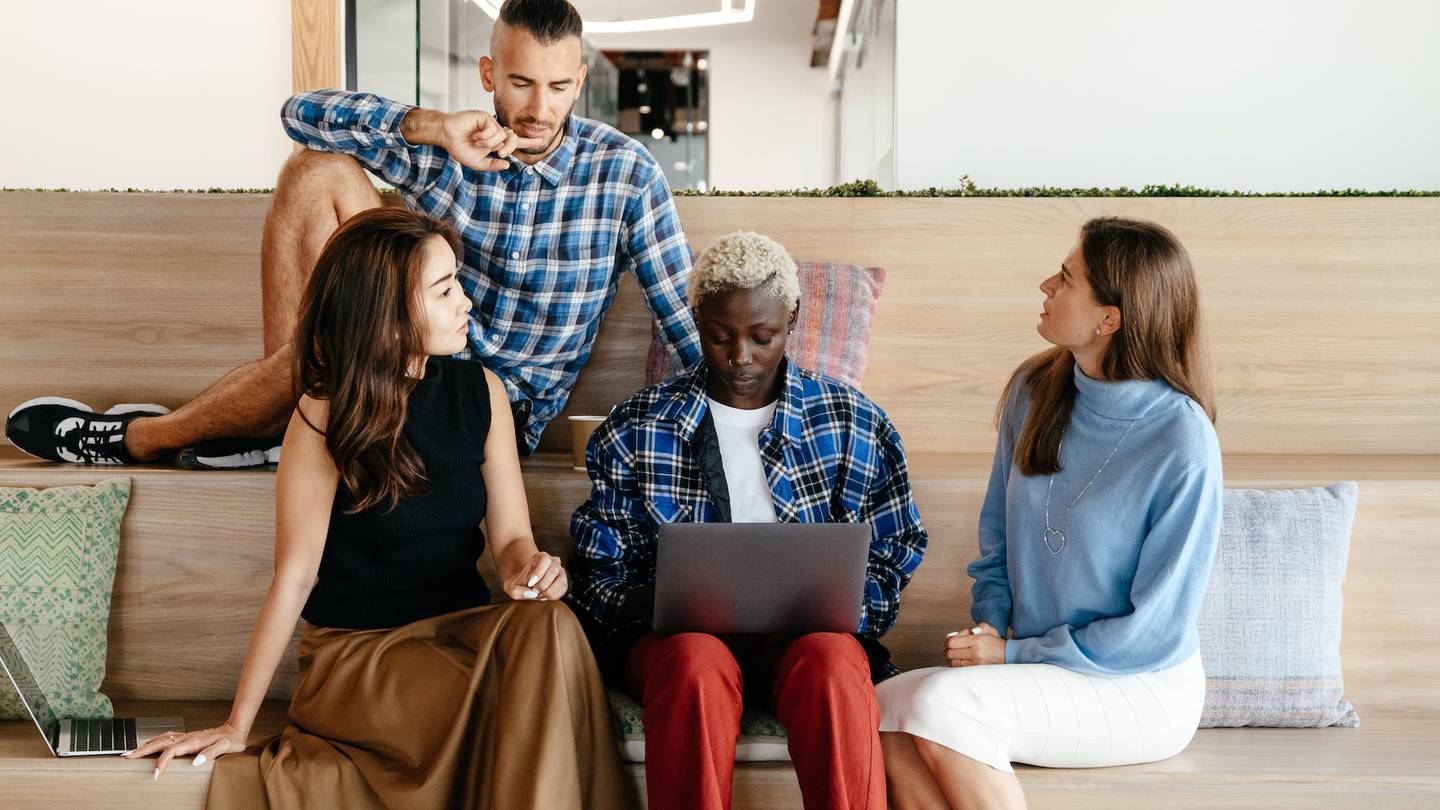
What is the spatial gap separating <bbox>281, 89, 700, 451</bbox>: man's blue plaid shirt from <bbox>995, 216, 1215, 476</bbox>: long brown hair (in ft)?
2.48

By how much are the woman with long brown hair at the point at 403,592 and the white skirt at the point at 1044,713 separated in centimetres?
43

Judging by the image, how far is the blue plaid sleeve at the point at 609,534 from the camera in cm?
178

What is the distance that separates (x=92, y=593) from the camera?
1.86 meters

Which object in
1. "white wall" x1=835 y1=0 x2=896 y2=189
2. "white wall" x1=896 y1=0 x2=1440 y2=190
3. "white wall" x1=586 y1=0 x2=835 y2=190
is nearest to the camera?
"white wall" x1=896 y1=0 x2=1440 y2=190

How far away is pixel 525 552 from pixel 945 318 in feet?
3.85

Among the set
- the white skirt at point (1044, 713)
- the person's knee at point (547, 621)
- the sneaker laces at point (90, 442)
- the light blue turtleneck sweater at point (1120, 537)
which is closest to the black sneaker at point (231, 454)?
the sneaker laces at point (90, 442)

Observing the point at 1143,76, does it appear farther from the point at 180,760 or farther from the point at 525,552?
the point at 180,760

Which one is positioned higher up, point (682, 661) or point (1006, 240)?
point (1006, 240)

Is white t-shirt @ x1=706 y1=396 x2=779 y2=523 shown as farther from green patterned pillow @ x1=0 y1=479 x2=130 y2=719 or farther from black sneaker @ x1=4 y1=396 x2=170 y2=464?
black sneaker @ x1=4 y1=396 x2=170 y2=464

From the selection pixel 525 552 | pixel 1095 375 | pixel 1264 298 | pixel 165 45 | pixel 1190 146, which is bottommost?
pixel 525 552

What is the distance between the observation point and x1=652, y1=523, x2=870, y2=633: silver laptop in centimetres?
148

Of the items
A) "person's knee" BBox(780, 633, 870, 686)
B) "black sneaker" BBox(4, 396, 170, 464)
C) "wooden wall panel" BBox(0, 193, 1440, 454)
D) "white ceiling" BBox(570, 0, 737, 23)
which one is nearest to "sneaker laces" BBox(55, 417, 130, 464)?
"black sneaker" BBox(4, 396, 170, 464)

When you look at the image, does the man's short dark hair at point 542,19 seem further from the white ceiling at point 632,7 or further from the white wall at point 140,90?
the white ceiling at point 632,7

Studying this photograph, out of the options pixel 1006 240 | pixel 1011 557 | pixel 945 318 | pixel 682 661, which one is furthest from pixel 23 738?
pixel 1006 240
